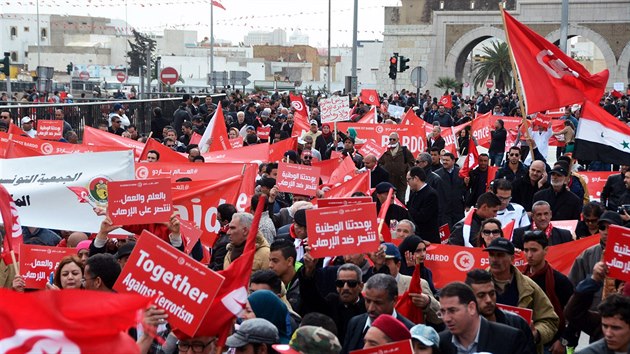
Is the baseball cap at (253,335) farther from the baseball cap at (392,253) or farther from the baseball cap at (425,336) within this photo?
the baseball cap at (392,253)

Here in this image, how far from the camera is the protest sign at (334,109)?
68.7 ft

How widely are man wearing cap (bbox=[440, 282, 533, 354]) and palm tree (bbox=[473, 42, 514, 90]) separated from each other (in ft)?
209

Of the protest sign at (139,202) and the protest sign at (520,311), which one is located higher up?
the protest sign at (139,202)

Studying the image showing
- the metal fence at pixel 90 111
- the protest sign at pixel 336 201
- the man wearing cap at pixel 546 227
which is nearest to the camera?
the protest sign at pixel 336 201

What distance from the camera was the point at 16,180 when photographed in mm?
10031

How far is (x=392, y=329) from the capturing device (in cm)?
566

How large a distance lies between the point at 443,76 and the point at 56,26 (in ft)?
243

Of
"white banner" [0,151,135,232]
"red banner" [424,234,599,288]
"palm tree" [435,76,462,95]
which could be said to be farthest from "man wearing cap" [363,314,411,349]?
"palm tree" [435,76,462,95]

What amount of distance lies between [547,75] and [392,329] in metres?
8.13

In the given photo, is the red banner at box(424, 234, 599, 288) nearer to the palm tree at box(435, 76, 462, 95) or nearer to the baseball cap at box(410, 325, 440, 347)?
the baseball cap at box(410, 325, 440, 347)

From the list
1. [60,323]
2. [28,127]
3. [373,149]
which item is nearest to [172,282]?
[60,323]

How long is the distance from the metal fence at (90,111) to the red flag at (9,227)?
11.6 meters

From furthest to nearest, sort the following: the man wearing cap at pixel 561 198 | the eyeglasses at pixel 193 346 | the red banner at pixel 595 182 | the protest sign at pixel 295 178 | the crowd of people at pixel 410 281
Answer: the red banner at pixel 595 182
the protest sign at pixel 295 178
the man wearing cap at pixel 561 198
the eyeglasses at pixel 193 346
the crowd of people at pixel 410 281

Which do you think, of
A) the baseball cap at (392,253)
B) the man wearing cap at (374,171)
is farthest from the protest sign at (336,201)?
the man wearing cap at (374,171)
